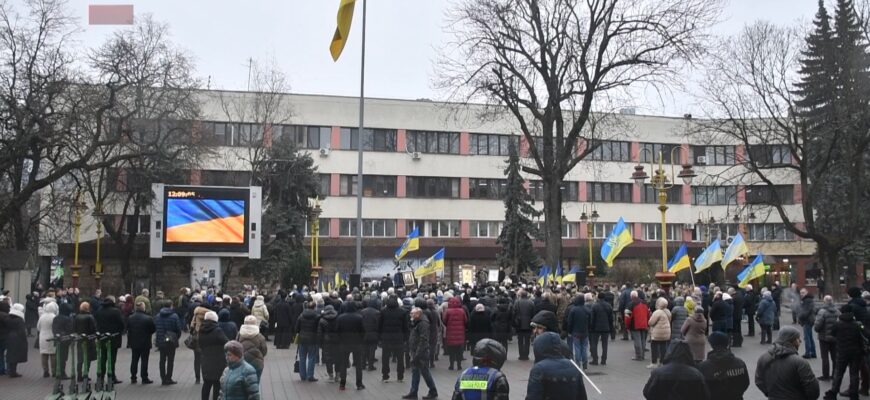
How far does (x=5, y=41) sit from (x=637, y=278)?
41.3 meters

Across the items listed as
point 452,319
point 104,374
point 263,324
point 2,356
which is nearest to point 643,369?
point 452,319

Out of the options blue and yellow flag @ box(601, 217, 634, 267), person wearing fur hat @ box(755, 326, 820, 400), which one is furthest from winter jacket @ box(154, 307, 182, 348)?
blue and yellow flag @ box(601, 217, 634, 267)

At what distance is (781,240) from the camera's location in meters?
70.3

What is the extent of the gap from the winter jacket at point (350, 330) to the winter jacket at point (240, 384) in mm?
7348

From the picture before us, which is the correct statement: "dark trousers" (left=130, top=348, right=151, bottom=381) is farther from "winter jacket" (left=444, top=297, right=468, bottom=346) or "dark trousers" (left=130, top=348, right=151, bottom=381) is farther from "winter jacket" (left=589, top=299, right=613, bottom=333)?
"winter jacket" (left=589, top=299, right=613, bottom=333)

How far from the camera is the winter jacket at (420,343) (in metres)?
14.8

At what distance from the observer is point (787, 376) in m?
8.11

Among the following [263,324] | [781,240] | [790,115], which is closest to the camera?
[263,324]

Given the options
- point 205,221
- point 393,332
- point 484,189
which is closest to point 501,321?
point 393,332

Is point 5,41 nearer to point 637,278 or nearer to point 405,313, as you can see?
point 405,313

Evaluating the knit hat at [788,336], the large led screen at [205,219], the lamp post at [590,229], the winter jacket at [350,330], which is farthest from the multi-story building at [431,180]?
the knit hat at [788,336]

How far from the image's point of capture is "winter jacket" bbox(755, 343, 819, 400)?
8.00 metres

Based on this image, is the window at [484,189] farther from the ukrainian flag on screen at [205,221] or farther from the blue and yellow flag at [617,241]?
the blue and yellow flag at [617,241]

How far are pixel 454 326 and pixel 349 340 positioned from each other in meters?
3.24
